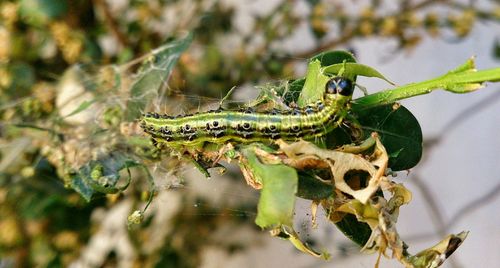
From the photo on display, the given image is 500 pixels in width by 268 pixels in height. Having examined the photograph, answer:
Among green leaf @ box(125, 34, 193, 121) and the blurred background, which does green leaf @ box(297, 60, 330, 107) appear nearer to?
the blurred background

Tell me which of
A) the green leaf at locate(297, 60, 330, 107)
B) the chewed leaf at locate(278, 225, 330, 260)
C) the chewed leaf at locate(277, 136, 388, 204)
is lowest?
the chewed leaf at locate(278, 225, 330, 260)

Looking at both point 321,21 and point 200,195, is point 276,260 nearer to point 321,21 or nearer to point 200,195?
point 200,195

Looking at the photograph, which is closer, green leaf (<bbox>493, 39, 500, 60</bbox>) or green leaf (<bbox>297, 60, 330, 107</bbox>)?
green leaf (<bbox>297, 60, 330, 107</bbox>)

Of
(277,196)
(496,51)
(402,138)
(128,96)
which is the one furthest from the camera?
(496,51)

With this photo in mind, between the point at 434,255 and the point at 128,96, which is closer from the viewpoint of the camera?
the point at 434,255

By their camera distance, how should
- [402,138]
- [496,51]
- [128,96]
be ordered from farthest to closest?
1. [496,51]
2. [128,96]
3. [402,138]

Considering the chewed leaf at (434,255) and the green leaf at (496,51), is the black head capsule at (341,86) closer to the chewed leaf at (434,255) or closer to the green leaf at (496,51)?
the chewed leaf at (434,255)

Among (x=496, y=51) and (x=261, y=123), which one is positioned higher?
(x=261, y=123)

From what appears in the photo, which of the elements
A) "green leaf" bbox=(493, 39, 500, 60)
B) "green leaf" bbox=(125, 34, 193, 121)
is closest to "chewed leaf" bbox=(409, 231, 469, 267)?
"green leaf" bbox=(125, 34, 193, 121)

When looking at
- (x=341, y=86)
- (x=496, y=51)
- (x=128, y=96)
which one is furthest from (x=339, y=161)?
(x=496, y=51)

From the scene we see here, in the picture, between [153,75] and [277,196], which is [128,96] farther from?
[277,196]
